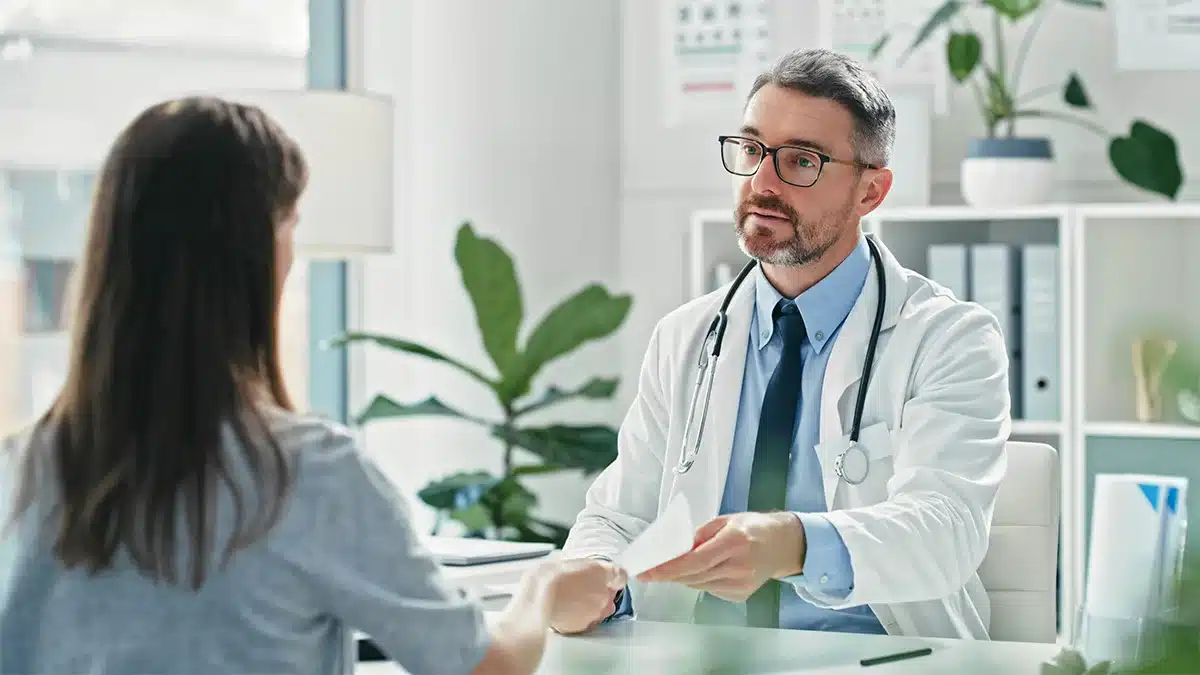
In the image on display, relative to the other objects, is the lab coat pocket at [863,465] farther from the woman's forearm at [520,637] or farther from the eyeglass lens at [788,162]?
the woman's forearm at [520,637]

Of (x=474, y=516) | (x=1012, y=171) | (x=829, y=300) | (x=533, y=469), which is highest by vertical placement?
(x=1012, y=171)

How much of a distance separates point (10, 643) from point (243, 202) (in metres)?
0.36

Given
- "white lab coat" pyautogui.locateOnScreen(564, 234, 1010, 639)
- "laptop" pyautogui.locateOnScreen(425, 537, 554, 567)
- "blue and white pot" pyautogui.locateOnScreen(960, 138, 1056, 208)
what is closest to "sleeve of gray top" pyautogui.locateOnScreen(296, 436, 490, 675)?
"white lab coat" pyautogui.locateOnScreen(564, 234, 1010, 639)

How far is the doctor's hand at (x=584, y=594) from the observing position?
154 centimetres

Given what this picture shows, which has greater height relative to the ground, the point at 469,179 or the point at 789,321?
the point at 469,179

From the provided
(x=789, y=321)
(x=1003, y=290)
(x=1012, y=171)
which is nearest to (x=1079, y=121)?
(x=1012, y=171)

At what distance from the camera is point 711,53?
3.88m

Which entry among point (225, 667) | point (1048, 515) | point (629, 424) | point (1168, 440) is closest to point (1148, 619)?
point (225, 667)

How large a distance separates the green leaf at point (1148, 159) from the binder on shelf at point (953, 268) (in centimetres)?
42

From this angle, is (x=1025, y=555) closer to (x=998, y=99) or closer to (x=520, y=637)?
(x=520, y=637)

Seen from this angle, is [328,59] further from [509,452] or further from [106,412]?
[106,412]

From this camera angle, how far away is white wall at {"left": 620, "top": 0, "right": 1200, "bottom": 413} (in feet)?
11.3

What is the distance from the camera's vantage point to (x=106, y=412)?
100cm

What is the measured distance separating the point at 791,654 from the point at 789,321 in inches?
24.8
